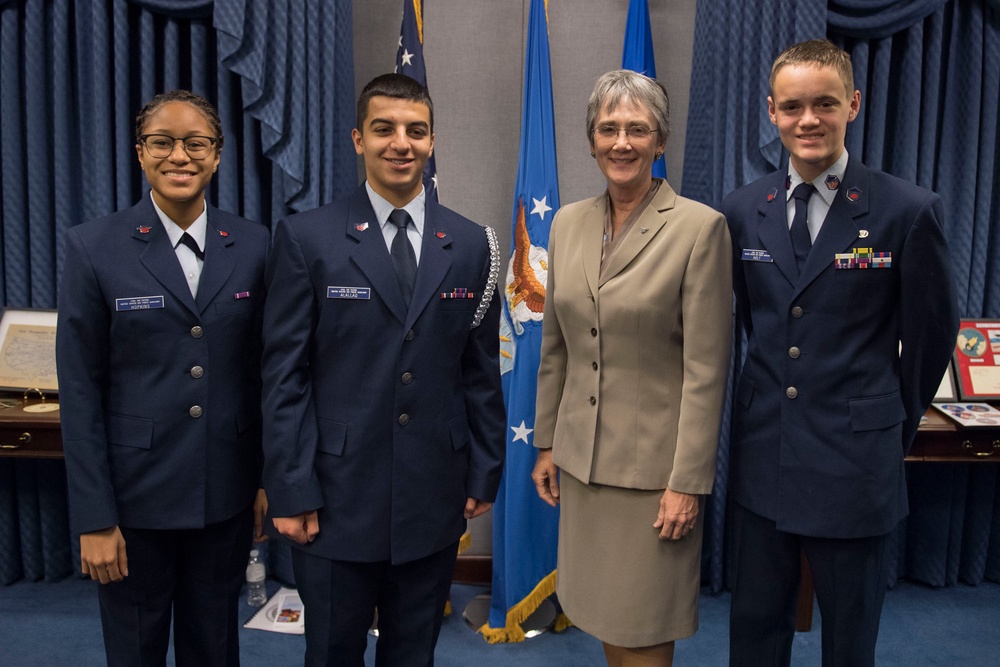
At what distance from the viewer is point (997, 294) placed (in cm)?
317

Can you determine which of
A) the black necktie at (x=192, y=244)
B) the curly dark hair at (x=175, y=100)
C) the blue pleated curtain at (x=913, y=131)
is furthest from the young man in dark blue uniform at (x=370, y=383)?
the blue pleated curtain at (x=913, y=131)

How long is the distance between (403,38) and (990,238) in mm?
2370

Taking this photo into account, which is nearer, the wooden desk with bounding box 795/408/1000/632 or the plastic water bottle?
the wooden desk with bounding box 795/408/1000/632

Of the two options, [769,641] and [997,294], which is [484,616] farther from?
[997,294]

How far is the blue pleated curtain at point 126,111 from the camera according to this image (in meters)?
2.81

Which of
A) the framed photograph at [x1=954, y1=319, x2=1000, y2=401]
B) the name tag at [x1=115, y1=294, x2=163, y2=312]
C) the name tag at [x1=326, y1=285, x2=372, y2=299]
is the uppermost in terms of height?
the name tag at [x1=326, y1=285, x2=372, y2=299]

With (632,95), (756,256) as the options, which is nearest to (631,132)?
(632,95)

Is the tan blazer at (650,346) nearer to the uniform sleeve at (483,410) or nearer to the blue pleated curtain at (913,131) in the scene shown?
the uniform sleeve at (483,410)

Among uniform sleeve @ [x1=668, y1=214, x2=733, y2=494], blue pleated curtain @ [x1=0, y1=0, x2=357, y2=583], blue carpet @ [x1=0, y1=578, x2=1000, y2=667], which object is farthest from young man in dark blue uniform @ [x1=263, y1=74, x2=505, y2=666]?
blue pleated curtain @ [x1=0, y1=0, x2=357, y2=583]

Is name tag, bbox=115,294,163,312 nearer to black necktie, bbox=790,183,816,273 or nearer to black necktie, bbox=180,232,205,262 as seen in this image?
black necktie, bbox=180,232,205,262

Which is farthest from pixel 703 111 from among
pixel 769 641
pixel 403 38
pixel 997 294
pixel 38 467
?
pixel 38 467

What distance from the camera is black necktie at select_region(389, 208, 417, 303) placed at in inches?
67.7

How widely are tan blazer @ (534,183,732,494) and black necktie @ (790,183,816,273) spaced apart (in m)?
0.14

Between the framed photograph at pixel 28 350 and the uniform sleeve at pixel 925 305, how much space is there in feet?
8.93
